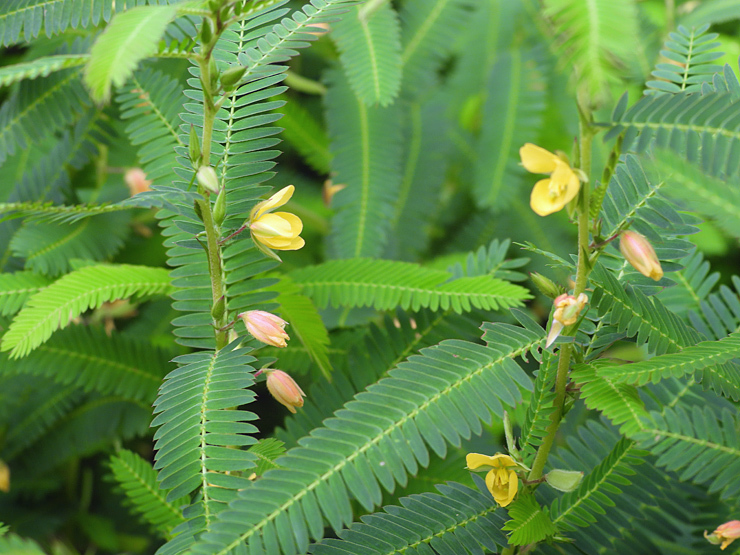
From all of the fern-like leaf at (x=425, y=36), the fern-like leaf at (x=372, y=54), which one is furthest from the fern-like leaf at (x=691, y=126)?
the fern-like leaf at (x=425, y=36)

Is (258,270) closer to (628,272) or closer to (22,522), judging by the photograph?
(628,272)

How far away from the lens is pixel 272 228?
0.70 m

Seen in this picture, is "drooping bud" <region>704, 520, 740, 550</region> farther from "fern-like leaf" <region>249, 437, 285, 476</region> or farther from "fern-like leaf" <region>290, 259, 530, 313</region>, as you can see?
"fern-like leaf" <region>249, 437, 285, 476</region>

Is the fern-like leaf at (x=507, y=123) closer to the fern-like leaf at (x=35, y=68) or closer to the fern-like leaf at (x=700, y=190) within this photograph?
the fern-like leaf at (x=700, y=190)

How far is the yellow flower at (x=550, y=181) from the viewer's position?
57cm

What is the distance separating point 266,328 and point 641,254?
0.41m

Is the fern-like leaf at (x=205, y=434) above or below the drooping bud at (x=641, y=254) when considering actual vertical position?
below

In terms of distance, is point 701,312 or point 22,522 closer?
point 701,312

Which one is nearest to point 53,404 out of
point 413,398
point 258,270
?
point 258,270

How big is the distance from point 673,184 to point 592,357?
0.76ft

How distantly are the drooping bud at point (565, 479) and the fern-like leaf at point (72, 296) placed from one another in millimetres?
636

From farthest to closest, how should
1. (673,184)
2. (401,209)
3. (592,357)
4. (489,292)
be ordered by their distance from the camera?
1. (401,209)
2. (489,292)
3. (592,357)
4. (673,184)

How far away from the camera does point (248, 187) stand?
2.50ft

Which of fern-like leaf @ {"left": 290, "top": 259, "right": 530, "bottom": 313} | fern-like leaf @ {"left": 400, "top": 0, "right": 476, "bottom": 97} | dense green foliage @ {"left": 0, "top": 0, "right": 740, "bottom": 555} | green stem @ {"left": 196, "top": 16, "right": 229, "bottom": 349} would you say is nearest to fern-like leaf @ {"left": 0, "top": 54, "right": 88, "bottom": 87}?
dense green foliage @ {"left": 0, "top": 0, "right": 740, "bottom": 555}
